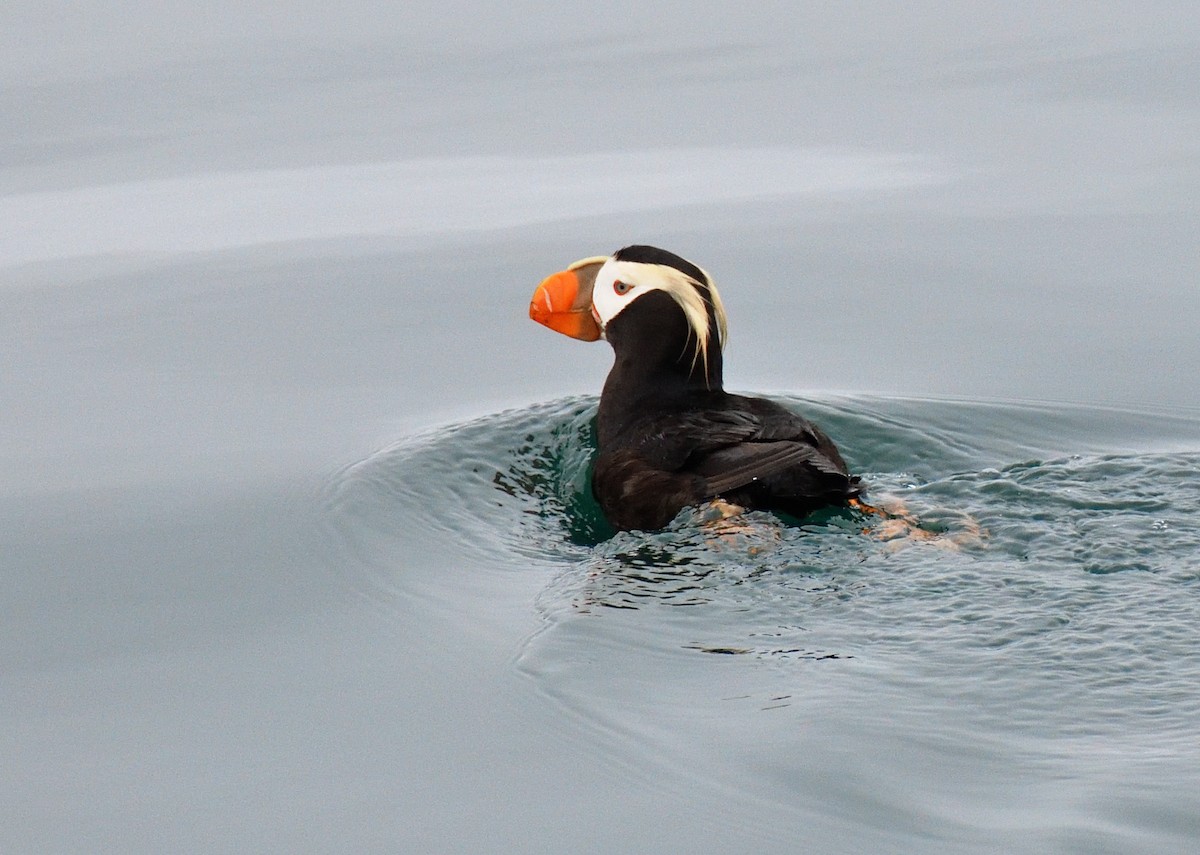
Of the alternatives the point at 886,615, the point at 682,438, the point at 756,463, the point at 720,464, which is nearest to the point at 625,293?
the point at 682,438

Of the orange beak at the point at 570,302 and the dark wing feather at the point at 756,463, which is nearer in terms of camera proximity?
the dark wing feather at the point at 756,463

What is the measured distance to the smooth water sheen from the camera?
3.84 metres

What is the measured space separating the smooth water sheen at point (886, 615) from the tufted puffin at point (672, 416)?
0.13m

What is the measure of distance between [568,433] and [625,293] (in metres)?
0.69

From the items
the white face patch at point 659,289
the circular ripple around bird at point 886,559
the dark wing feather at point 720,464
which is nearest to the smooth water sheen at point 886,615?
the circular ripple around bird at point 886,559

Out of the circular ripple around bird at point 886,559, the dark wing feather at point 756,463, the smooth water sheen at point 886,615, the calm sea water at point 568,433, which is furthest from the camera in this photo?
the dark wing feather at point 756,463

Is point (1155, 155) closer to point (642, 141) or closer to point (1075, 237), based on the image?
point (1075, 237)

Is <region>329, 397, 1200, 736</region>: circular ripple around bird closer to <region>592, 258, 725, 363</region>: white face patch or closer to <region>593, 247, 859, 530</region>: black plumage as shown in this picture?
<region>593, 247, 859, 530</region>: black plumage

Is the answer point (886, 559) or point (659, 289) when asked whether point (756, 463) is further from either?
point (659, 289)

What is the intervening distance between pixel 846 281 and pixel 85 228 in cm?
404

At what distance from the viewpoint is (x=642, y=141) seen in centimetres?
1059

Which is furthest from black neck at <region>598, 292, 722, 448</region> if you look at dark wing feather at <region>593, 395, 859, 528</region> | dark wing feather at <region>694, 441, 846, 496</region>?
dark wing feather at <region>694, 441, 846, 496</region>

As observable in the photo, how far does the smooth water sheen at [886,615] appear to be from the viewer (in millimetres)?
3836

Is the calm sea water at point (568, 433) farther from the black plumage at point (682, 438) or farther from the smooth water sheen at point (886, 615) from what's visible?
the black plumage at point (682, 438)
